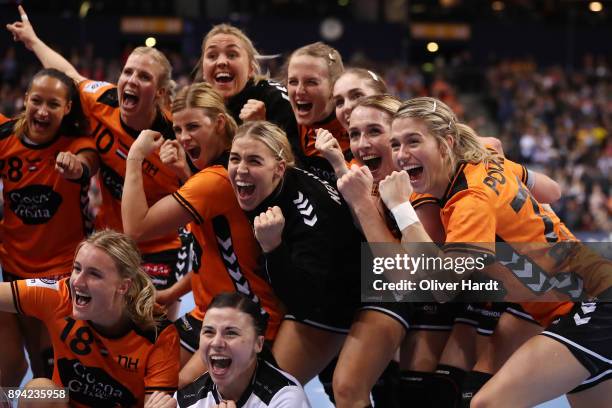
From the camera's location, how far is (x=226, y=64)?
4.85 meters

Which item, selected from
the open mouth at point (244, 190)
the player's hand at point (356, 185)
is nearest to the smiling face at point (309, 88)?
the open mouth at point (244, 190)

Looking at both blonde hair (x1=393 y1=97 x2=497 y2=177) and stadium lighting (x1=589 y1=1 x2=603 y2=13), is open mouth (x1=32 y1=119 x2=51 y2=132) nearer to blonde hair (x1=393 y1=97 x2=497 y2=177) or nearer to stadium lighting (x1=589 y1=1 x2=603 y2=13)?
blonde hair (x1=393 y1=97 x2=497 y2=177)

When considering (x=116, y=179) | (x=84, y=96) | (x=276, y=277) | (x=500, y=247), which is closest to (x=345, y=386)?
(x=276, y=277)

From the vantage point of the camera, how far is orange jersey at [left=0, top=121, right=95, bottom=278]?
4793mm

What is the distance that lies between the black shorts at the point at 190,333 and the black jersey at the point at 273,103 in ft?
3.70

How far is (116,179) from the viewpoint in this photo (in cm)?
489

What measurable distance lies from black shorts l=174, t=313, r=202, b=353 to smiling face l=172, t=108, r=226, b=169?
2.51 feet

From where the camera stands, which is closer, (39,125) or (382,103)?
(382,103)

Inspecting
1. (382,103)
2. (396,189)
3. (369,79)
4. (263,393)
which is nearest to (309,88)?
(369,79)

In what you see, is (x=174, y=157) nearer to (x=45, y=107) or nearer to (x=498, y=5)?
(x=45, y=107)

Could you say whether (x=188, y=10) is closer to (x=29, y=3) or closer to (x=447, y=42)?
(x=29, y=3)

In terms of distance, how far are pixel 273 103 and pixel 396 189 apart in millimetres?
1464

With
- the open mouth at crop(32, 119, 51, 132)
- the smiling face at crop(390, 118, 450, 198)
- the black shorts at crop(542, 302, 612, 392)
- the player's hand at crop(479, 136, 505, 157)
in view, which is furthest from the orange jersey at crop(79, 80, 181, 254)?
the black shorts at crop(542, 302, 612, 392)

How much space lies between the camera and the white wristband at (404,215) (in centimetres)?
360
